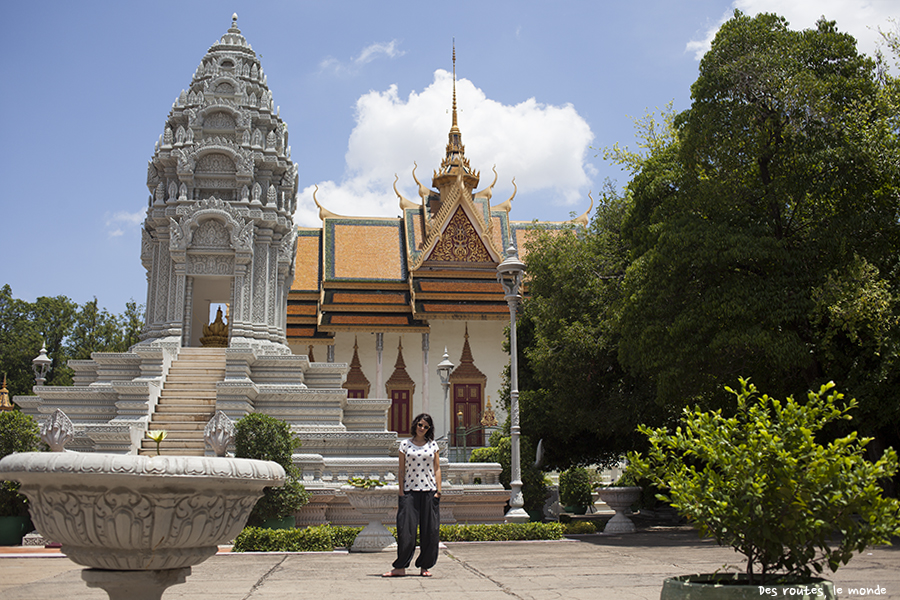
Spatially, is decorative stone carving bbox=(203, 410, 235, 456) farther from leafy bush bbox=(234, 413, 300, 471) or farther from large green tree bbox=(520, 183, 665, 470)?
large green tree bbox=(520, 183, 665, 470)

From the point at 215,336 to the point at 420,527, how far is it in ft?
45.5

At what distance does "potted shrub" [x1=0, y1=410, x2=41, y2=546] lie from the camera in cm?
1062

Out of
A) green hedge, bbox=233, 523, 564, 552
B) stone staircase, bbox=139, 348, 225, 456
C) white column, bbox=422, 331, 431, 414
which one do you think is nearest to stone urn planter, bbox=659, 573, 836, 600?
green hedge, bbox=233, 523, 564, 552

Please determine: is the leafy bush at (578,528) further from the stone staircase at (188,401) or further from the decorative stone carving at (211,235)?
the decorative stone carving at (211,235)

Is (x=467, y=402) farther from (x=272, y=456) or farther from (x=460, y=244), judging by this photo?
(x=272, y=456)

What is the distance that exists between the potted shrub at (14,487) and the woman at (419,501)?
615 centimetres

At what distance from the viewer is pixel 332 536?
980 centimetres

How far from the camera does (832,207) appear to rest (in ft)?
40.1

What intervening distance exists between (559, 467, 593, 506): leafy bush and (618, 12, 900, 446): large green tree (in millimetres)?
6341

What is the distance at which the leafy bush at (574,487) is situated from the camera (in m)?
19.0

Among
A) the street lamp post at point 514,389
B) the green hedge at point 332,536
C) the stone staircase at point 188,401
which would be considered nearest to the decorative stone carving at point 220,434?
the green hedge at point 332,536

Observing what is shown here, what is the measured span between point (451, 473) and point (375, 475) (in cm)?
151

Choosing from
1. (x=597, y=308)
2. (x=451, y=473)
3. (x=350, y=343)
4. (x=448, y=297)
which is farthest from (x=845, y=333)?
(x=350, y=343)

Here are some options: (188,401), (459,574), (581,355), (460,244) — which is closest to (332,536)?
(459,574)
